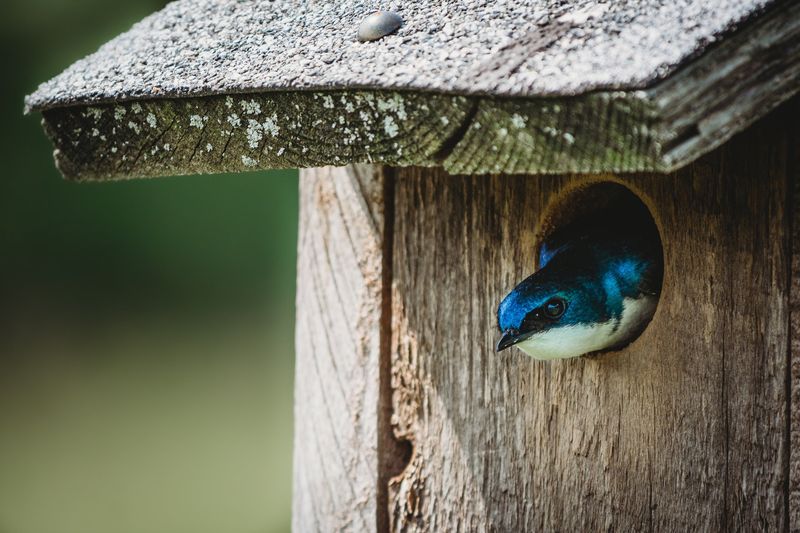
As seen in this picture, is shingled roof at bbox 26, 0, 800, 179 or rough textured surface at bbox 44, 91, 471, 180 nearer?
shingled roof at bbox 26, 0, 800, 179

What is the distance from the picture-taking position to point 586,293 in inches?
69.1

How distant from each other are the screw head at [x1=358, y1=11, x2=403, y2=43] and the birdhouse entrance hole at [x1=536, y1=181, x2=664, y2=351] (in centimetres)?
45

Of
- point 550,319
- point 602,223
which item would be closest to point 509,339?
point 550,319

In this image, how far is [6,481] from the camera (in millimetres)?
5457

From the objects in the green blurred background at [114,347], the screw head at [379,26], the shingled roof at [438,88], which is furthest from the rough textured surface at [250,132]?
the green blurred background at [114,347]

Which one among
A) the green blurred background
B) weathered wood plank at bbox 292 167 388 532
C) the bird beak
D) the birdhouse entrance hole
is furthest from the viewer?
the green blurred background

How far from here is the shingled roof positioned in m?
1.04

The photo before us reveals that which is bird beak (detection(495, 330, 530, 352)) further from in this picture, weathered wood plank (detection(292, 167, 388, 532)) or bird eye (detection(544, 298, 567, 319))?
weathered wood plank (detection(292, 167, 388, 532))

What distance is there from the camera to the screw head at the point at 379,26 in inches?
54.4

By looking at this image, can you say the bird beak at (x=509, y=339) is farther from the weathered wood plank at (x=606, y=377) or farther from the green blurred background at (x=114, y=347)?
the green blurred background at (x=114, y=347)

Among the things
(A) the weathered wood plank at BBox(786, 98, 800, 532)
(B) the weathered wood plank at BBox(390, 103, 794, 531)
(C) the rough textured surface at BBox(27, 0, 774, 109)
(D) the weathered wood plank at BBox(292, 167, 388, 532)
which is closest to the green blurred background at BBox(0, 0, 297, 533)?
(D) the weathered wood plank at BBox(292, 167, 388, 532)

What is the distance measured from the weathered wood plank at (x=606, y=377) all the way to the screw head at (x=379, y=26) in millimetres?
440

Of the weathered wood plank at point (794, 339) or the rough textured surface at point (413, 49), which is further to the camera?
the weathered wood plank at point (794, 339)

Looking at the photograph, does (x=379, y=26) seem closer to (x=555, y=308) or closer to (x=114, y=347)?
(x=555, y=308)
